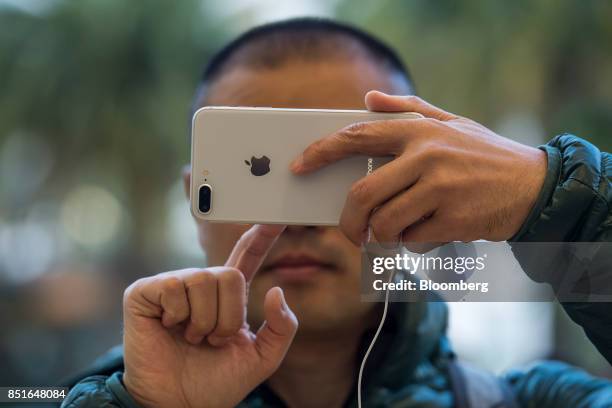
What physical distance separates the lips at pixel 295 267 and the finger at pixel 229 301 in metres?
0.21

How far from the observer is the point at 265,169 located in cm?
78

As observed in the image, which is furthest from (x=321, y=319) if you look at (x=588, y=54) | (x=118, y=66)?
(x=118, y=66)

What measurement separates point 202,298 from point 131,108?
173 inches

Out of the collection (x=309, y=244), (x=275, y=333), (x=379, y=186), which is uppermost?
(x=379, y=186)

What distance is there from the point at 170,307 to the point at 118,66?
14.9ft

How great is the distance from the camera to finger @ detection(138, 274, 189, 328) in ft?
2.64

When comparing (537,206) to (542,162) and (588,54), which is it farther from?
(588,54)

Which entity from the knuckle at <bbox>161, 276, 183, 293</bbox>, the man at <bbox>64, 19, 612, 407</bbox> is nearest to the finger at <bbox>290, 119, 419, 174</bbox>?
the man at <bbox>64, 19, 612, 407</bbox>

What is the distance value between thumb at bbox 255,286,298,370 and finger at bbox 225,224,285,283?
3.5 inches

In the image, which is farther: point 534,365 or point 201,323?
point 534,365

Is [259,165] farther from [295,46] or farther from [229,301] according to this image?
[295,46]

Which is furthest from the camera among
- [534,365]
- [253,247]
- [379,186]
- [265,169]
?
[534,365]

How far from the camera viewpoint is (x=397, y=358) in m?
1.08

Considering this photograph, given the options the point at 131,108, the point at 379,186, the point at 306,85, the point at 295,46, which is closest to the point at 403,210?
the point at 379,186
